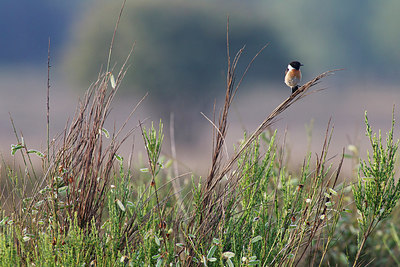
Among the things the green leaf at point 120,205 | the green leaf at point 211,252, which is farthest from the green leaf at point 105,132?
the green leaf at point 211,252

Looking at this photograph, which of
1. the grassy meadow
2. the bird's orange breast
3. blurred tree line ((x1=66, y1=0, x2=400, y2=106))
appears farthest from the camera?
blurred tree line ((x1=66, y1=0, x2=400, y2=106))

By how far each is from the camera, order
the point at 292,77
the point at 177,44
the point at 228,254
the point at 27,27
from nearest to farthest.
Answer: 1. the point at 228,254
2. the point at 292,77
3. the point at 177,44
4. the point at 27,27

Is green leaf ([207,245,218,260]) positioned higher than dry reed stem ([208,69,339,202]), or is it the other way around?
dry reed stem ([208,69,339,202])

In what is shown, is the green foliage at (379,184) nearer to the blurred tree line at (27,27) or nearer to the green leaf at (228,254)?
the green leaf at (228,254)

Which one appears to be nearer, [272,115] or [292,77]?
[272,115]

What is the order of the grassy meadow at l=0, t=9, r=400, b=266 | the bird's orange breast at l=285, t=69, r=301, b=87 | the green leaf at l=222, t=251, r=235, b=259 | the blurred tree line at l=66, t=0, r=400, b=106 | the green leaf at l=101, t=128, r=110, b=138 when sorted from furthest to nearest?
the blurred tree line at l=66, t=0, r=400, b=106 < the bird's orange breast at l=285, t=69, r=301, b=87 < the green leaf at l=101, t=128, r=110, b=138 < the grassy meadow at l=0, t=9, r=400, b=266 < the green leaf at l=222, t=251, r=235, b=259

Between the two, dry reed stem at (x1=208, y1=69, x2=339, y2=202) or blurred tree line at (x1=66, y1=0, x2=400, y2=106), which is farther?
blurred tree line at (x1=66, y1=0, x2=400, y2=106)

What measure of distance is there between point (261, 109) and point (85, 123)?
175 feet

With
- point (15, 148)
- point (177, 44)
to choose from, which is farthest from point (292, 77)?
point (177, 44)

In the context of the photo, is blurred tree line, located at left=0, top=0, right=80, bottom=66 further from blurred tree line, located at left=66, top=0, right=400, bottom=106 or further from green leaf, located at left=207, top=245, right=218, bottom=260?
green leaf, located at left=207, top=245, right=218, bottom=260

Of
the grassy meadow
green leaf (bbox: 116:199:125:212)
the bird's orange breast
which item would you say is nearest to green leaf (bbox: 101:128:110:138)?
A: the grassy meadow

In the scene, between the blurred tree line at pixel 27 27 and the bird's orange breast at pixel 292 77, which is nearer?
the bird's orange breast at pixel 292 77

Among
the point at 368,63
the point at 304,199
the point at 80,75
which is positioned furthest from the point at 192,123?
the point at 368,63

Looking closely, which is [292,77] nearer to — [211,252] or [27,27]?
[211,252]
